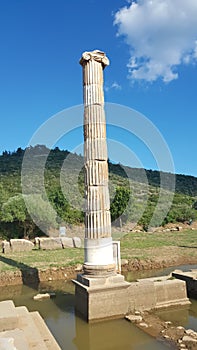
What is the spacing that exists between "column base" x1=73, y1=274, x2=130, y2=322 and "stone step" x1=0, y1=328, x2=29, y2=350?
102 inches

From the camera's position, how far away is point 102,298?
320 inches

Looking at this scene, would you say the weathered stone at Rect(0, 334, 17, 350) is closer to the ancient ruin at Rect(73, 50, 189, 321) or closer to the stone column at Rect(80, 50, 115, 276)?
the ancient ruin at Rect(73, 50, 189, 321)

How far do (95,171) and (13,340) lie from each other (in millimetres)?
5264

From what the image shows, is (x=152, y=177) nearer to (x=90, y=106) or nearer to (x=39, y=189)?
(x=39, y=189)

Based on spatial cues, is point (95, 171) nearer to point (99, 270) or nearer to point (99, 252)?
point (99, 252)

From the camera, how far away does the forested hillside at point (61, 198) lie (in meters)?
25.1

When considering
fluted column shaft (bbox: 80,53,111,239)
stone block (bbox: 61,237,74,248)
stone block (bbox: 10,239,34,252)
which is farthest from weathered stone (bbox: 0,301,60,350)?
stone block (bbox: 61,237,74,248)

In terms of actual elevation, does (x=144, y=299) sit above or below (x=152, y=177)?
below

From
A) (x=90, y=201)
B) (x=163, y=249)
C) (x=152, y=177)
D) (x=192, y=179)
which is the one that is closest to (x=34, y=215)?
(x=163, y=249)

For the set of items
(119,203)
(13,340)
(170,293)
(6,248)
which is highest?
(119,203)

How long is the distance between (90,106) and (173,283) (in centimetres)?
577

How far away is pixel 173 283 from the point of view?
915 cm

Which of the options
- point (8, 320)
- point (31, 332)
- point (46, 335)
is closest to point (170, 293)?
point (46, 335)

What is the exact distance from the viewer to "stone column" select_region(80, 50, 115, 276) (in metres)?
Result: 8.86
